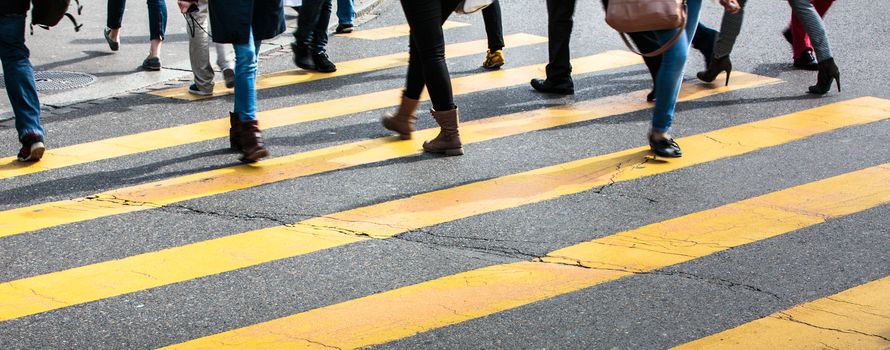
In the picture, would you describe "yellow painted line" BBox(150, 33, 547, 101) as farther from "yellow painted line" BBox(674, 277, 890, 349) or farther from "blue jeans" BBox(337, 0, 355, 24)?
"yellow painted line" BBox(674, 277, 890, 349)

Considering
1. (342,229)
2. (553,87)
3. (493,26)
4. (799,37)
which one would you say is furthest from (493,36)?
(342,229)

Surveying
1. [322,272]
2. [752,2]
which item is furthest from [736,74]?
[322,272]

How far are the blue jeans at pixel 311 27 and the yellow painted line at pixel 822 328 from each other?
5661 millimetres

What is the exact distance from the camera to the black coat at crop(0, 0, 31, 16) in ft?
23.7

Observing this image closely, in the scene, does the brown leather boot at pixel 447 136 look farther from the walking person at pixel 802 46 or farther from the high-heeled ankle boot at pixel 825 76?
the walking person at pixel 802 46

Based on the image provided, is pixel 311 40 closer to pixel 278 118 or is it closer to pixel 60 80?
pixel 278 118

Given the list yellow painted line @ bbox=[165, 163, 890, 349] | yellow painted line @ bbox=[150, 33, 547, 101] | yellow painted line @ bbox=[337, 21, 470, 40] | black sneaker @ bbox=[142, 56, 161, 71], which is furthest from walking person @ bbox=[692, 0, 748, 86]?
black sneaker @ bbox=[142, 56, 161, 71]

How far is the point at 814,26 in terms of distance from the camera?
9133 millimetres

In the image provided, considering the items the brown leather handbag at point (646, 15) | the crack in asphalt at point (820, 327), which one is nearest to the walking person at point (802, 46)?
the brown leather handbag at point (646, 15)

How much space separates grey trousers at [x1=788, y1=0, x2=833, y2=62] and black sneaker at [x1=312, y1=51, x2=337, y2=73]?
3489mm

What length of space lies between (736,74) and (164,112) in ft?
13.9

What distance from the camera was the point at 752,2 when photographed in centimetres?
1299

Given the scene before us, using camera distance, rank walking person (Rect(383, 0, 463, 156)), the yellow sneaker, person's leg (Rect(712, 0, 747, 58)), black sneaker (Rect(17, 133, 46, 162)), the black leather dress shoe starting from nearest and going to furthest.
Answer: walking person (Rect(383, 0, 463, 156))
black sneaker (Rect(17, 133, 46, 162))
the black leather dress shoe
person's leg (Rect(712, 0, 747, 58))
the yellow sneaker

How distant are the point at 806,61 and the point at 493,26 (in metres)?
2.39
